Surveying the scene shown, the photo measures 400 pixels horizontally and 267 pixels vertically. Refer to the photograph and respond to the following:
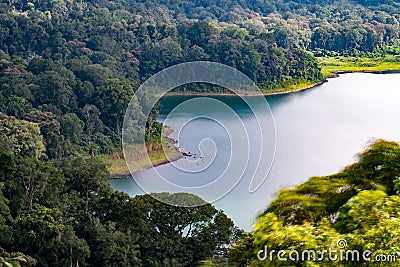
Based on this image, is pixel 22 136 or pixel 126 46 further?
pixel 126 46

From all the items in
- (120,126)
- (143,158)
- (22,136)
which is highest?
(120,126)

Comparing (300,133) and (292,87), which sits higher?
(292,87)

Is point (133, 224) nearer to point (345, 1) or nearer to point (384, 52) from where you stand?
point (384, 52)

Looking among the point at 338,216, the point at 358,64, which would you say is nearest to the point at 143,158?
the point at 338,216

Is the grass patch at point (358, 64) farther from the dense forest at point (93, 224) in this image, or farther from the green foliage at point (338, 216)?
the green foliage at point (338, 216)

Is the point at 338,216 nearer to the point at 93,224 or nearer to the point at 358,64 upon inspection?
the point at 93,224

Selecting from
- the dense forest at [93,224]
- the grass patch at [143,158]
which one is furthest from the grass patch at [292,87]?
the dense forest at [93,224]

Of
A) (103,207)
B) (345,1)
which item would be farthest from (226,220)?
(345,1)
